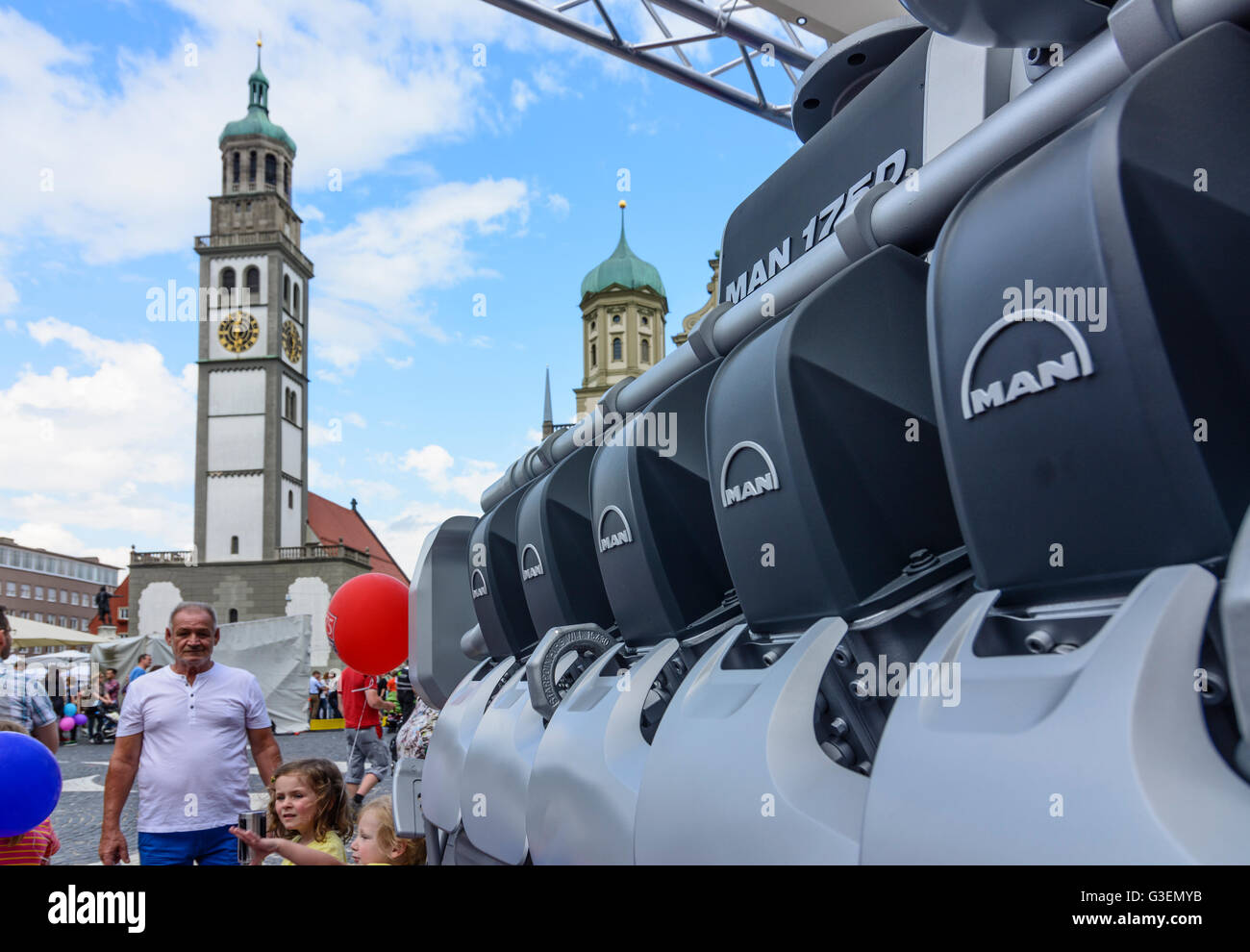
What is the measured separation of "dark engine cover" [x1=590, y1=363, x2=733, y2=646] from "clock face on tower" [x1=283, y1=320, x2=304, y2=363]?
188 feet

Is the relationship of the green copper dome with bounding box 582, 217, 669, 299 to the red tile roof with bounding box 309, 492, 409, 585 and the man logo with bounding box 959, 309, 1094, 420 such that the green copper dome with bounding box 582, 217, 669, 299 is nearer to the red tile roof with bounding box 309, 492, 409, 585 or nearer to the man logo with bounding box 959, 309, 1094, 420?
the red tile roof with bounding box 309, 492, 409, 585

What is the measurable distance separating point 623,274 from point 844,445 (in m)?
55.8

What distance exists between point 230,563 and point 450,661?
53008 mm

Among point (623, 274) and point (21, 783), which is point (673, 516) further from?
point (623, 274)

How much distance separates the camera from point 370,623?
602 cm

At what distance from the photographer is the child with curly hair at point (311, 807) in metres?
3.46

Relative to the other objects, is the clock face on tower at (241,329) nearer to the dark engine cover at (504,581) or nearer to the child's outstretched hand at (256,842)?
the dark engine cover at (504,581)

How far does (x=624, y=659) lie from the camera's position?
3.03m

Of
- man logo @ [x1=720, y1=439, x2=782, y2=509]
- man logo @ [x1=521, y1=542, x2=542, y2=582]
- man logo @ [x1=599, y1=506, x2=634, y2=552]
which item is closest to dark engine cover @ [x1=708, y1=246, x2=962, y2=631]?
man logo @ [x1=720, y1=439, x2=782, y2=509]

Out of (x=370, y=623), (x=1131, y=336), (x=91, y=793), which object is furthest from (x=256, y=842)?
(x=91, y=793)

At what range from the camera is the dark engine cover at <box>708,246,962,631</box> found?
6.46 ft

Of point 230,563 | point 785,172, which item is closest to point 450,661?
point 785,172

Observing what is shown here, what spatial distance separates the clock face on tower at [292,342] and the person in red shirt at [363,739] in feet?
167

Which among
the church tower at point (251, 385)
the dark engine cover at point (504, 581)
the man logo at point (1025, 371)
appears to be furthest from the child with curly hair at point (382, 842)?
the church tower at point (251, 385)
